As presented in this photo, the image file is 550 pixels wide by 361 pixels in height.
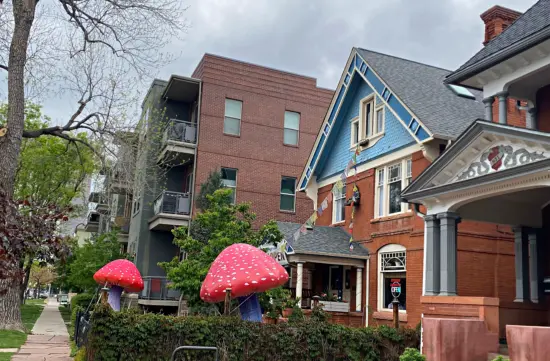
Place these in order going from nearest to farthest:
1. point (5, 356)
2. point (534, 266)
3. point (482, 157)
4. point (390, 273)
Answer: point (482, 157)
point (5, 356)
point (534, 266)
point (390, 273)

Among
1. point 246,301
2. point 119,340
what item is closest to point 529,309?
point 246,301

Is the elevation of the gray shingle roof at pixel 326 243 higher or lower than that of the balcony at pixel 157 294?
higher

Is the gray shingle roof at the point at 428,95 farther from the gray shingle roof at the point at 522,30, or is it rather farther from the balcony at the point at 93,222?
the balcony at the point at 93,222

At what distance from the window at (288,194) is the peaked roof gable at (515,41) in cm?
1434

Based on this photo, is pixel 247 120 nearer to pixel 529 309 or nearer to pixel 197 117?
pixel 197 117

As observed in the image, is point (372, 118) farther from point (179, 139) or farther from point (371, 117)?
point (179, 139)

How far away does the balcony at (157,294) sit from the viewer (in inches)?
1041

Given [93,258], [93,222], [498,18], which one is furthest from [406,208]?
[93,222]

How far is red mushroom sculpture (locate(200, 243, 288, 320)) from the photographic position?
1105cm

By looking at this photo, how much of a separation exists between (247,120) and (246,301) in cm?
1710

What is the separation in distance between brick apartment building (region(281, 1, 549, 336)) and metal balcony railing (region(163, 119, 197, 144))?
20.1 feet

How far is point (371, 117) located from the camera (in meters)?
20.8

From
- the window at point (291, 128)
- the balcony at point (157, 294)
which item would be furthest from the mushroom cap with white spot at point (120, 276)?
the window at point (291, 128)

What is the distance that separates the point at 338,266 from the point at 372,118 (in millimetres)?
5549
